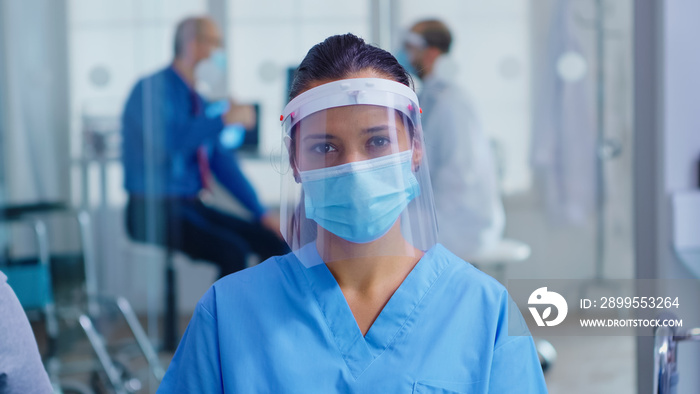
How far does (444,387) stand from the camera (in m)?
0.90

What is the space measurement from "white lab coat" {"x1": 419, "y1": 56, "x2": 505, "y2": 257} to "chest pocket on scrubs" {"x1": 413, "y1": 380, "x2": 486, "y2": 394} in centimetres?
142

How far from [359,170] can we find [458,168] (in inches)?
56.4

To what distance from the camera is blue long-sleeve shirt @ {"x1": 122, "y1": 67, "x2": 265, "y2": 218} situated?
2605mm

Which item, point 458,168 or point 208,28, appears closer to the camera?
point 458,168

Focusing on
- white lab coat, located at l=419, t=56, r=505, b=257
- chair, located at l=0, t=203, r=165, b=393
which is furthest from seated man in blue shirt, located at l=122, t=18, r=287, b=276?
white lab coat, located at l=419, t=56, r=505, b=257

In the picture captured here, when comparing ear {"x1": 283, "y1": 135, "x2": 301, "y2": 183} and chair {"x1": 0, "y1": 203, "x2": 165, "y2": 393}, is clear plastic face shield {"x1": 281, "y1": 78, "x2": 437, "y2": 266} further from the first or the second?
chair {"x1": 0, "y1": 203, "x2": 165, "y2": 393}

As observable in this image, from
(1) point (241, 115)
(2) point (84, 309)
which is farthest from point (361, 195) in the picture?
(2) point (84, 309)

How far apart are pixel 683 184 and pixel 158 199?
1.94 m

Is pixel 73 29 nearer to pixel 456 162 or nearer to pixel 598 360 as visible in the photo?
pixel 456 162

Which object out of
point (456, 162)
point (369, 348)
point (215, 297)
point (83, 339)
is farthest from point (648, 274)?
point (83, 339)

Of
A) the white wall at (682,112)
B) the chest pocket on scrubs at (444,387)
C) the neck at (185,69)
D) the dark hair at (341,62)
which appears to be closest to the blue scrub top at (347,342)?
the chest pocket on scrubs at (444,387)

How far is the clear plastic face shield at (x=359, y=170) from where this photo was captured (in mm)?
950

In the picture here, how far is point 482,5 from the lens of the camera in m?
2.35

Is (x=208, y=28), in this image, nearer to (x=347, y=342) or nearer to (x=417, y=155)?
(x=417, y=155)
